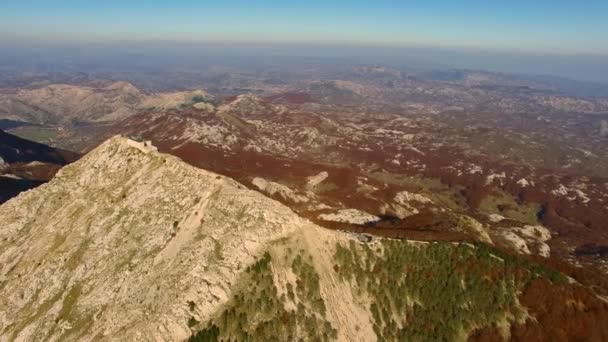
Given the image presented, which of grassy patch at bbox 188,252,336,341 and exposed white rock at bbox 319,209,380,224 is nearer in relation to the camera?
grassy patch at bbox 188,252,336,341

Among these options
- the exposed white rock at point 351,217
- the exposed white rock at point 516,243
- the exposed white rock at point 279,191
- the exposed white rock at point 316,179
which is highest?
the exposed white rock at point 351,217

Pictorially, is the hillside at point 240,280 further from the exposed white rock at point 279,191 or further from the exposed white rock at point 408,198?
the exposed white rock at point 408,198

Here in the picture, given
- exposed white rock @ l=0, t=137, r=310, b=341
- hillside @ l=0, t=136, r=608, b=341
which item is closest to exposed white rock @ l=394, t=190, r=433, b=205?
hillside @ l=0, t=136, r=608, b=341

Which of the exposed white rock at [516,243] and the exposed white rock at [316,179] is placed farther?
the exposed white rock at [316,179]

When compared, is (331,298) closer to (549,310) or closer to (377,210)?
(549,310)

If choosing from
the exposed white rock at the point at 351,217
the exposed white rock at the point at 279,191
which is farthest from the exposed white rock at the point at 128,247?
the exposed white rock at the point at 279,191

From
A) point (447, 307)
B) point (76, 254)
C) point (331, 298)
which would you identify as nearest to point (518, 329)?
point (447, 307)

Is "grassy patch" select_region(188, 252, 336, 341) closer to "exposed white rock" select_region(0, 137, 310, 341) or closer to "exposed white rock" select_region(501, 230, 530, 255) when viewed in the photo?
"exposed white rock" select_region(0, 137, 310, 341)
